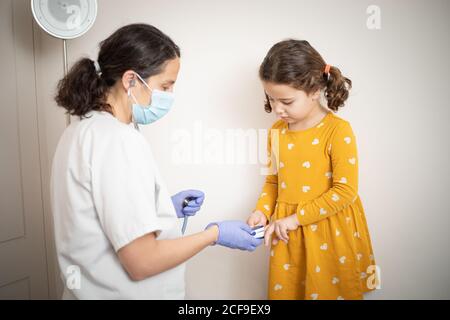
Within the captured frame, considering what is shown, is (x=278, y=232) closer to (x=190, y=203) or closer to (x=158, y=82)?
(x=190, y=203)

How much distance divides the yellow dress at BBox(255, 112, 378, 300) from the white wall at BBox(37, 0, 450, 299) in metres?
0.28

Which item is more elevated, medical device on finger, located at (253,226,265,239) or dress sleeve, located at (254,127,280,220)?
dress sleeve, located at (254,127,280,220)

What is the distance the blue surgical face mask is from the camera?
89cm

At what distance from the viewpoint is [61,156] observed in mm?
767

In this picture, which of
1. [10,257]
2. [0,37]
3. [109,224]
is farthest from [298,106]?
[10,257]

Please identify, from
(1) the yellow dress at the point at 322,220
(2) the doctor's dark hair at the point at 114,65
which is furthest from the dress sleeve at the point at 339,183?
(2) the doctor's dark hair at the point at 114,65

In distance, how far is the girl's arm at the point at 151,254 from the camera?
0.70m

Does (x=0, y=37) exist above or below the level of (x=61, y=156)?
above

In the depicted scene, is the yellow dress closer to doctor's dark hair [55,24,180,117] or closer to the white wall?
the white wall

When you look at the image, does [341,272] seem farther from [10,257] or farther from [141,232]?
[10,257]

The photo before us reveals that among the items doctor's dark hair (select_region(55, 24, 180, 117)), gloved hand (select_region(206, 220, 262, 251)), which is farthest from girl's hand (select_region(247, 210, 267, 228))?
doctor's dark hair (select_region(55, 24, 180, 117))

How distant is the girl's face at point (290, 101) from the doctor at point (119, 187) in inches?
13.9
